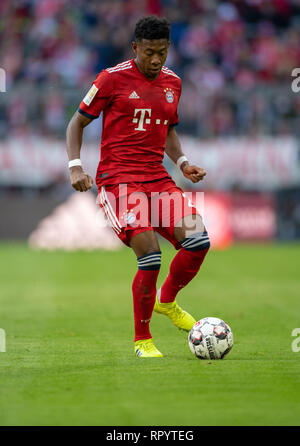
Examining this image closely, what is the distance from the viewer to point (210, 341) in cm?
634

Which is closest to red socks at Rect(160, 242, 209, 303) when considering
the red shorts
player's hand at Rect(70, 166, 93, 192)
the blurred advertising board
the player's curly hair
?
the red shorts

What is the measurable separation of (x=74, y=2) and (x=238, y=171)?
257 inches

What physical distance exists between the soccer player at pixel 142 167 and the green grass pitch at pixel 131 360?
653 mm

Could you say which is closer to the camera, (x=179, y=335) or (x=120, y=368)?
(x=120, y=368)

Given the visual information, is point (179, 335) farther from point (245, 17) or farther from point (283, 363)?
point (245, 17)

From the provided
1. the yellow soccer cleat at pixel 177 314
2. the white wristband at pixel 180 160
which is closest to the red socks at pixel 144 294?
the yellow soccer cleat at pixel 177 314

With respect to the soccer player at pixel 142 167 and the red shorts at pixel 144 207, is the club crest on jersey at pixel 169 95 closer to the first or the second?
the soccer player at pixel 142 167

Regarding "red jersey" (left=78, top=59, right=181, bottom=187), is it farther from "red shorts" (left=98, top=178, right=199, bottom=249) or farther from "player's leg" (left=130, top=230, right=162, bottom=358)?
"player's leg" (left=130, top=230, right=162, bottom=358)

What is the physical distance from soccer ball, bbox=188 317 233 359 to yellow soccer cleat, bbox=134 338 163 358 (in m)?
0.27

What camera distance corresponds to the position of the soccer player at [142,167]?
6.53 metres

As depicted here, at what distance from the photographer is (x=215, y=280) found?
1351cm

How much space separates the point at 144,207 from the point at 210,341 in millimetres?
1144

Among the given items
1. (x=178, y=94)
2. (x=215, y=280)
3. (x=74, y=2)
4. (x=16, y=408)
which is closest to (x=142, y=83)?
(x=178, y=94)

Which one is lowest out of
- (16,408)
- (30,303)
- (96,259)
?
(16,408)
